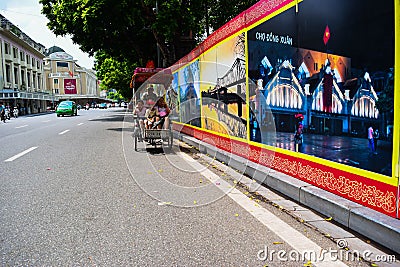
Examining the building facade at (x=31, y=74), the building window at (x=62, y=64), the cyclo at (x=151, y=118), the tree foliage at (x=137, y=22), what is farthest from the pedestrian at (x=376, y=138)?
the building window at (x=62, y=64)

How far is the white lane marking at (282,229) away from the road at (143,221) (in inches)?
0.4

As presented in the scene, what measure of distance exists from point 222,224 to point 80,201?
2.35 m

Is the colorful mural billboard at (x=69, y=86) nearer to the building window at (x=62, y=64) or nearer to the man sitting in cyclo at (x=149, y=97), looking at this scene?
the building window at (x=62, y=64)

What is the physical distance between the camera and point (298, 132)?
552cm

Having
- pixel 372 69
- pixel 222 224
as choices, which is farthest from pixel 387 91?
pixel 222 224

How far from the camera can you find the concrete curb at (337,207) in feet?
11.0

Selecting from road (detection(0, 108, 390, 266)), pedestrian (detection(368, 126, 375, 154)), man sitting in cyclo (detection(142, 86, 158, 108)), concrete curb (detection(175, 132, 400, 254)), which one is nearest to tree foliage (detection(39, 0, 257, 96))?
man sitting in cyclo (detection(142, 86, 158, 108))

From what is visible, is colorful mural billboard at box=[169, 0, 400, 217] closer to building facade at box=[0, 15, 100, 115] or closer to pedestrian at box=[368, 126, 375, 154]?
pedestrian at box=[368, 126, 375, 154]

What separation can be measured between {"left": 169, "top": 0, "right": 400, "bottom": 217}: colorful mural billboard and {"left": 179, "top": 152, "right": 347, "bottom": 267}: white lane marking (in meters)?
0.86

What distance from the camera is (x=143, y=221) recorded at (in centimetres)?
439

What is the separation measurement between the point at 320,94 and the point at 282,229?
2037 mm

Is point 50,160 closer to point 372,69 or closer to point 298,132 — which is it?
point 298,132

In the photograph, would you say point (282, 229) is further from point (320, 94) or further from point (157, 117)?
point (157, 117)

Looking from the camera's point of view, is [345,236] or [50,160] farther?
[50,160]
